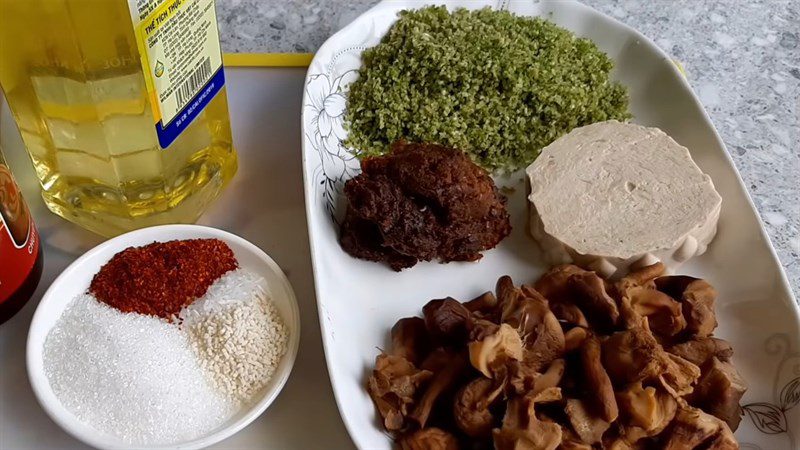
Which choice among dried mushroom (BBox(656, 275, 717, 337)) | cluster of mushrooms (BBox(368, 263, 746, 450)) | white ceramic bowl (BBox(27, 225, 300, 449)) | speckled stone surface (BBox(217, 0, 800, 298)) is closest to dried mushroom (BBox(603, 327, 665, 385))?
cluster of mushrooms (BBox(368, 263, 746, 450))

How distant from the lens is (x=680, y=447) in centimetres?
84

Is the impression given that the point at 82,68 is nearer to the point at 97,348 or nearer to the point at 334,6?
the point at 97,348

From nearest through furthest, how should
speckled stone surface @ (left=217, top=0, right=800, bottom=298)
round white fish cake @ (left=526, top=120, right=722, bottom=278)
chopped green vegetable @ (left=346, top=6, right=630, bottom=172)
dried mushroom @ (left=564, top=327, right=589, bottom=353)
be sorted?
dried mushroom @ (left=564, top=327, right=589, bottom=353) → round white fish cake @ (left=526, top=120, right=722, bottom=278) → chopped green vegetable @ (left=346, top=6, right=630, bottom=172) → speckled stone surface @ (left=217, top=0, right=800, bottom=298)

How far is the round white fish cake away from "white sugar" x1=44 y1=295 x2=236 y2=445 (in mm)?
521

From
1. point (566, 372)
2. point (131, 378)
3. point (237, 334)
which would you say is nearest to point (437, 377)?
point (566, 372)

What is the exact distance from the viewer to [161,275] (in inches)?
39.3

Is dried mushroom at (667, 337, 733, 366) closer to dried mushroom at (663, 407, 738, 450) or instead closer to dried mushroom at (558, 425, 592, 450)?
dried mushroom at (663, 407, 738, 450)

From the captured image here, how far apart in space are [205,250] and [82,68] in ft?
0.91

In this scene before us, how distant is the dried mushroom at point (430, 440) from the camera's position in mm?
850

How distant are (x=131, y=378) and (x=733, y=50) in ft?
4.16

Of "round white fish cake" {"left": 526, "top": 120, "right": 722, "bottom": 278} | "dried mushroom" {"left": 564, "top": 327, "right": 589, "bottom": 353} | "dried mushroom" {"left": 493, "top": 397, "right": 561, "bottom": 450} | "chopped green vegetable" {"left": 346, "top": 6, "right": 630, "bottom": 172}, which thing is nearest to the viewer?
"dried mushroom" {"left": 493, "top": 397, "right": 561, "bottom": 450}

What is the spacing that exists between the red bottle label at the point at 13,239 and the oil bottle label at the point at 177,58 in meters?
0.20

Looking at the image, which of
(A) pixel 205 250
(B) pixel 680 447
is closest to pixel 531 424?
(B) pixel 680 447

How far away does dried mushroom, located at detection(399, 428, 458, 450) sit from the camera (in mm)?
850
